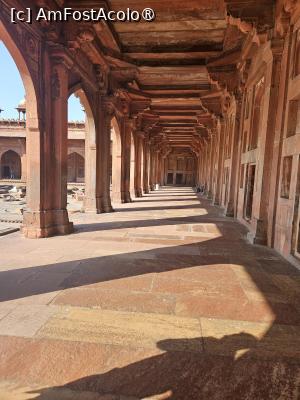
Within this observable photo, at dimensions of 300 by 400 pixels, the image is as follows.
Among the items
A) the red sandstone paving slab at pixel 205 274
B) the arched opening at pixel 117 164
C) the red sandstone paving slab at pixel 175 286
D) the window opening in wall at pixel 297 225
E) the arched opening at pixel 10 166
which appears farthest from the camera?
the arched opening at pixel 10 166

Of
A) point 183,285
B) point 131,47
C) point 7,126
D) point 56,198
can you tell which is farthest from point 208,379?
point 7,126

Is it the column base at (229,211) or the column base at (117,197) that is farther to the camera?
the column base at (117,197)

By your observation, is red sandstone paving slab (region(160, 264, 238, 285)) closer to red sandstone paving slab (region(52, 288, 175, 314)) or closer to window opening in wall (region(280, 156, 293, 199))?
red sandstone paving slab (region(52, 288, 175, 314))

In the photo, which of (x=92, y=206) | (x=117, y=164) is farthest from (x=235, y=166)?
(x=117, y=164)

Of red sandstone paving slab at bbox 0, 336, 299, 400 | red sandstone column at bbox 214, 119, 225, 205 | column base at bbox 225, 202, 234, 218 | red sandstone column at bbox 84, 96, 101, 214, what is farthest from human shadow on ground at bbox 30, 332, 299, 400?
red sandstone column at bbox 214, 119, 225, 205

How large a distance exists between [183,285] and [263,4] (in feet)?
19.0

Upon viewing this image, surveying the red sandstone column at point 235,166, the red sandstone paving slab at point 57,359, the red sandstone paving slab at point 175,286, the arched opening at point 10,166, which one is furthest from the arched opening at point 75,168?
the red sandstone paving slab at point 57,359

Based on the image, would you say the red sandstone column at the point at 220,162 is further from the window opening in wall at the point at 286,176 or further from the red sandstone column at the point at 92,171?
the window opening in wall at the point at 286,176

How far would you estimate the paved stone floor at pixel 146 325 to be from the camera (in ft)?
6.16

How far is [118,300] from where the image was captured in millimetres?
3066

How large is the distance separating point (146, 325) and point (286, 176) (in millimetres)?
4057

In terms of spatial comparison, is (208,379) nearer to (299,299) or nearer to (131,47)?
(299,299)

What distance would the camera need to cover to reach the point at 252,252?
5273mm

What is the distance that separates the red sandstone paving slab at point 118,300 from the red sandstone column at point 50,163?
10.2ft
